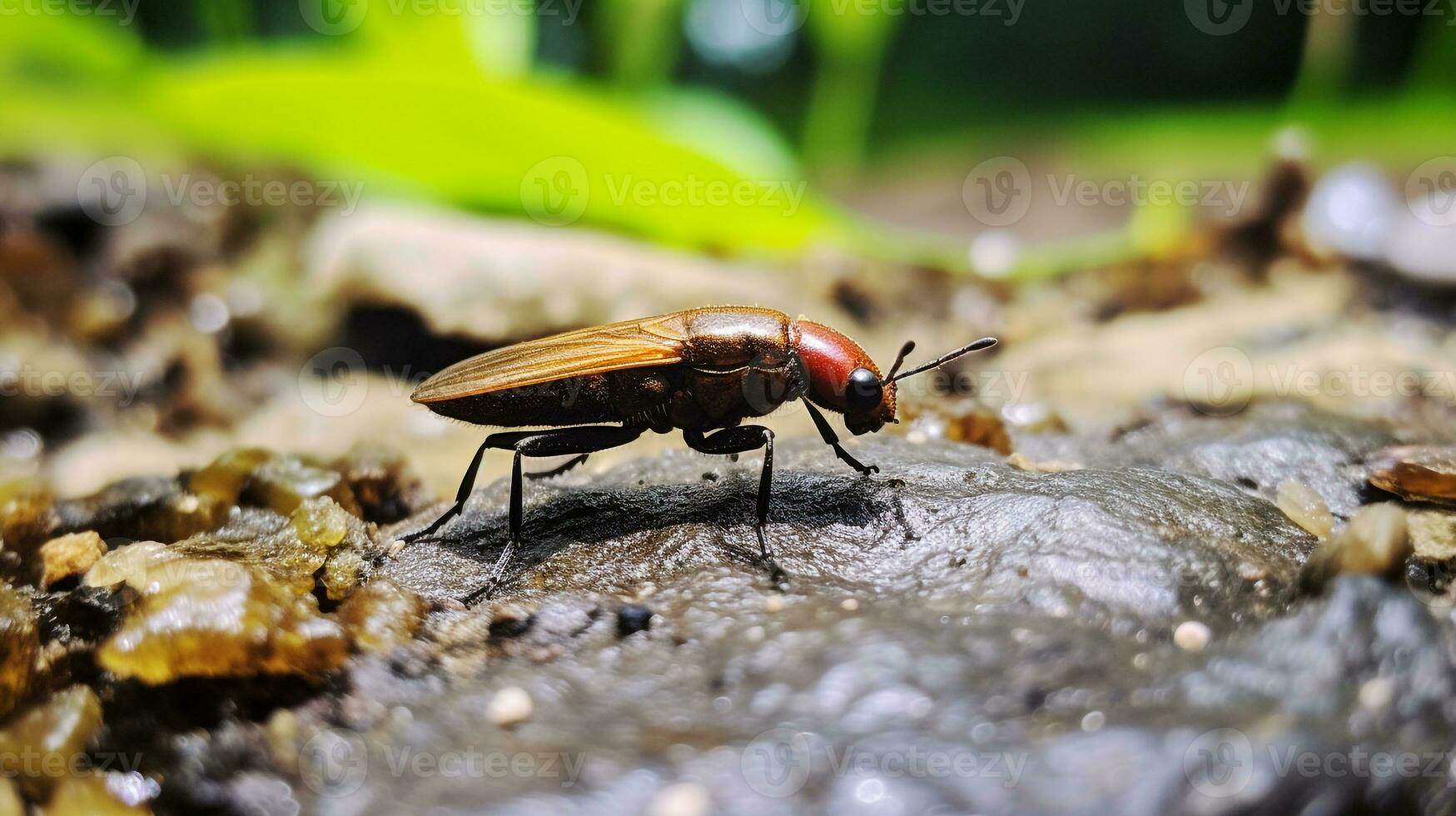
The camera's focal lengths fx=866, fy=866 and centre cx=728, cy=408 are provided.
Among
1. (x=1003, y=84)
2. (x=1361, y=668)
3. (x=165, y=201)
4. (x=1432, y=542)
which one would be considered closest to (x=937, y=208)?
(x=1003, y=84)

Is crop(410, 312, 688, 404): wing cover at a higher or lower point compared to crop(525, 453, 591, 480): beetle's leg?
higher
